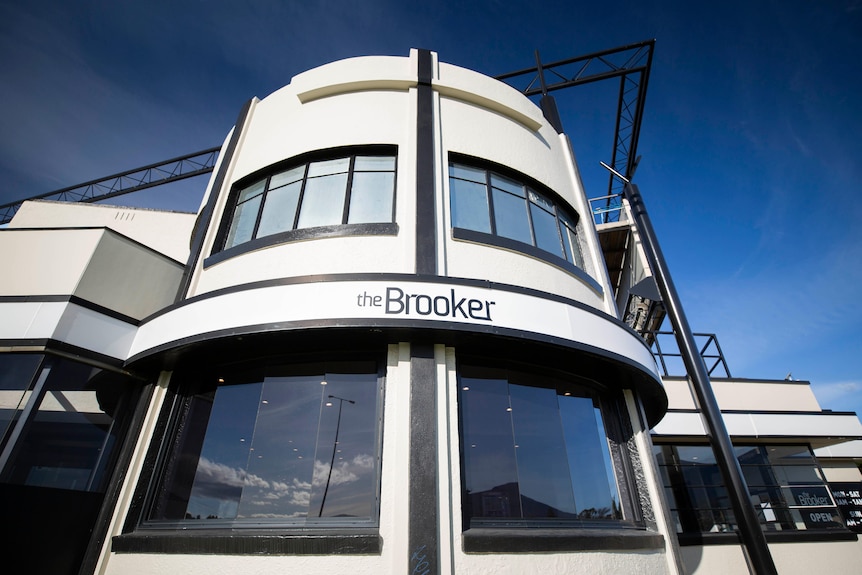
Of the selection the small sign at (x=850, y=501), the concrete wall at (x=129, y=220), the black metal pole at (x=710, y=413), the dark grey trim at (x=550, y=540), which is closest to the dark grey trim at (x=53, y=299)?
the concrete wall at (x=129, y=220)

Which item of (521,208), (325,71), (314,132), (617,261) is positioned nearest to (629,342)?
(521,208)

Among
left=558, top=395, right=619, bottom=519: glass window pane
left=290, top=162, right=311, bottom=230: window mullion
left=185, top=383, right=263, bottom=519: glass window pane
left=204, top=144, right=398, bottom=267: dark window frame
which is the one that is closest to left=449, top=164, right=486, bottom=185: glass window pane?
left=204, top=144, right=398, bottom=267: dark window frame

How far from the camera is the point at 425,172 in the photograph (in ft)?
20.7

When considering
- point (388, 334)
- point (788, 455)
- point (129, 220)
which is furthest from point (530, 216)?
point (129, 220)

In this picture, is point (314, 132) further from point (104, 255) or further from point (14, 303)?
point (14, 303)

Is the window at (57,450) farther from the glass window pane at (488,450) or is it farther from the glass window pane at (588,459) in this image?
the glass window pane at (588,459)

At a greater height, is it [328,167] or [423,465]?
[328,167]

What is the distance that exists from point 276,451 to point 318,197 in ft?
12.3

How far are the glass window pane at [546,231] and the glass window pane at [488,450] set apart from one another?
2.67m

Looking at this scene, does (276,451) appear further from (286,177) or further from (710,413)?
(710,413)

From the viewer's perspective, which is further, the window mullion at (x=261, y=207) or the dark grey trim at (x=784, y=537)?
the dark grey trim at (x=784, y=537)

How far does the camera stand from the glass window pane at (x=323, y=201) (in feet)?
20.8

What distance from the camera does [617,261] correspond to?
599 inches

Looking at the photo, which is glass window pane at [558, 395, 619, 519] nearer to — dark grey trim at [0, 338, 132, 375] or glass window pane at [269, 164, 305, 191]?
glass window pane at [269, 164, 305, 191]
